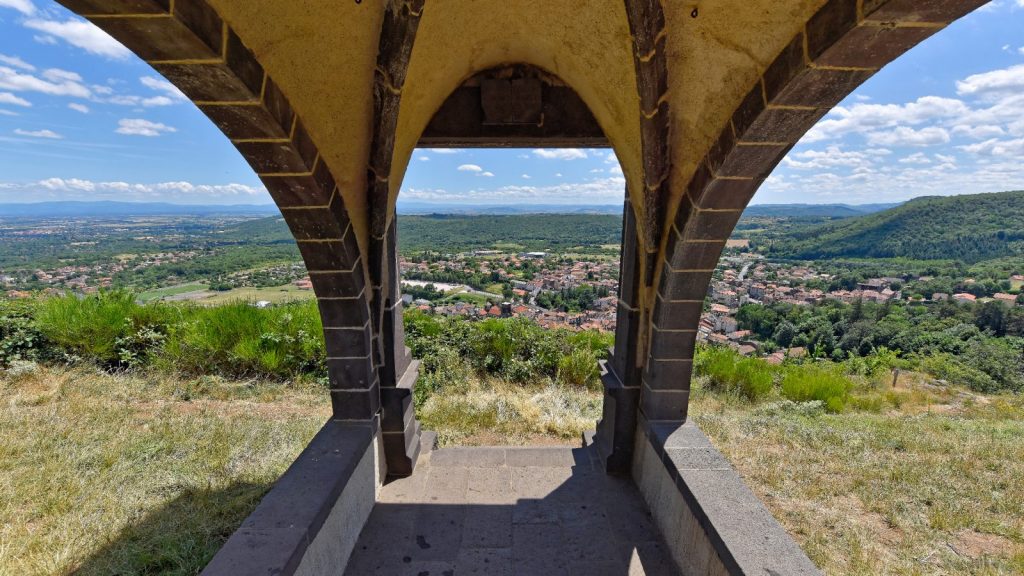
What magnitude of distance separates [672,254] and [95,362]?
809cm

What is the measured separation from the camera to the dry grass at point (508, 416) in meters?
4.72

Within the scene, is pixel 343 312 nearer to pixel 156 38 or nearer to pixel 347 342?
pixel 347 342

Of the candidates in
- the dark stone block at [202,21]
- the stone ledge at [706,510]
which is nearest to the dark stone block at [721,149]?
the stone ledge at [706,510]

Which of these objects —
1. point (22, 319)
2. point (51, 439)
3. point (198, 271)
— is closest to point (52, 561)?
point (51, 439)

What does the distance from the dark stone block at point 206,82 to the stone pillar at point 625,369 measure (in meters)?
2.55

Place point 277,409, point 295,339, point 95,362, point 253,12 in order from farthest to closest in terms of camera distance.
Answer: point 295,339 → point 95,362 → point 277,409 → point 253,12

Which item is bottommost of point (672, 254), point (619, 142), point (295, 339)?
point (295, 339)

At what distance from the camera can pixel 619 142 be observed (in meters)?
3.03

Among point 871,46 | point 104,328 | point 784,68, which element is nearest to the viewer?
point 871,46

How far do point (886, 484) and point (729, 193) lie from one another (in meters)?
3.42

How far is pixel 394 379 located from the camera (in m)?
3.32

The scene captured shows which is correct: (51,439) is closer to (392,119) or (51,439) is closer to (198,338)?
(198,338)

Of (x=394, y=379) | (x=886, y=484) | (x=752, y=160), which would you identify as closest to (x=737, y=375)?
(x=886, y=484)

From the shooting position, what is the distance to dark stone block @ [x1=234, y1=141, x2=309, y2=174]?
82.0 inches
